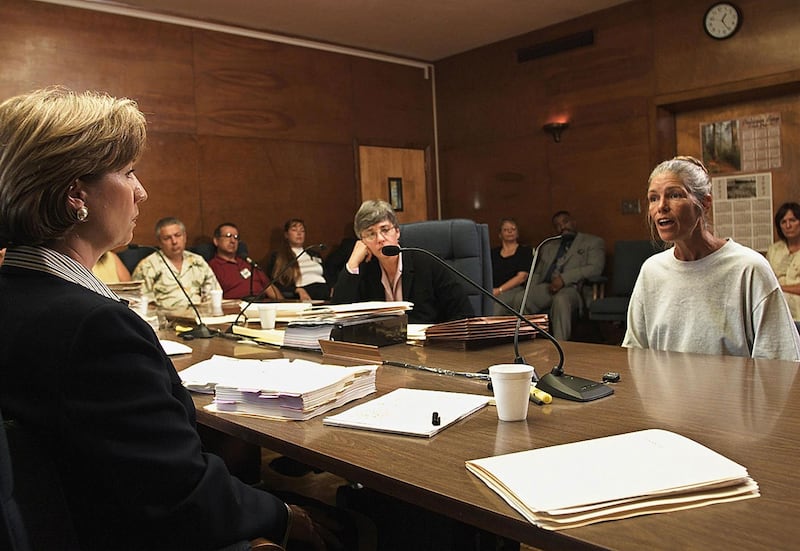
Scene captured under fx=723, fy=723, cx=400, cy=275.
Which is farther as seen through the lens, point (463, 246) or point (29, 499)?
point (463, 246)

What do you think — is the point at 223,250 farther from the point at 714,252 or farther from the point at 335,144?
the point at 714,252

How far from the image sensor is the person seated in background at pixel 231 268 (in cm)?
558

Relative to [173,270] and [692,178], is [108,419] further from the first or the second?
[173,270]

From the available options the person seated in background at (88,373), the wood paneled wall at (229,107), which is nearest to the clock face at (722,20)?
the wood paneled wall at (229,107)

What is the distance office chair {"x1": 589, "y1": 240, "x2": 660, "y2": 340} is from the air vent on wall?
183cm

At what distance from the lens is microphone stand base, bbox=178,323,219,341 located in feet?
8.41

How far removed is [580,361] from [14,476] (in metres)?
1.33

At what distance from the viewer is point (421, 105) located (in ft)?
24.8

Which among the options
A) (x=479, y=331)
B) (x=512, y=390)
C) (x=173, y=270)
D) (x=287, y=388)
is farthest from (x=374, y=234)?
(x=173, y=270)

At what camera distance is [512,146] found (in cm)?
702

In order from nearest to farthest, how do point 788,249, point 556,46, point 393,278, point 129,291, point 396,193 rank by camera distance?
point 129,291 < point 393,278 < point 788,249 < point 556,46 < point 396,193

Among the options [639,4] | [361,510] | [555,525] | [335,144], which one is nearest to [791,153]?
[639,4]

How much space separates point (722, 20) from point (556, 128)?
161cm

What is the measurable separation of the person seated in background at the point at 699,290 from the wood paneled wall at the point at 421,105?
386 cm
